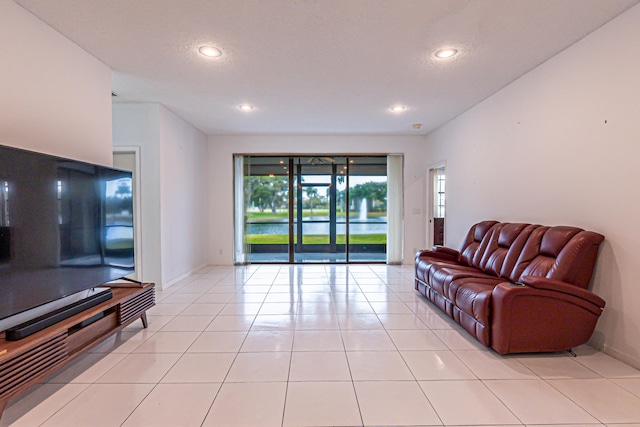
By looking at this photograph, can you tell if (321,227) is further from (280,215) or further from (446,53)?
(446,53)

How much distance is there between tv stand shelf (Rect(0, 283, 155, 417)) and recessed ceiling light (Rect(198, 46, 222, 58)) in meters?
2.47

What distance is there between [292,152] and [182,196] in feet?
7.91

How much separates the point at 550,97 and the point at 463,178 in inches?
76.1

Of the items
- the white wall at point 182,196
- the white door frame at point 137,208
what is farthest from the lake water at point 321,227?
the white door frame at point 137,208

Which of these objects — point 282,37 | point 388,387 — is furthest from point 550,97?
point 388,387

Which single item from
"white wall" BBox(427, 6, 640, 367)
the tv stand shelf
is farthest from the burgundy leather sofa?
the tv stand shelf

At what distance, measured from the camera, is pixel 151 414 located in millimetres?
1866

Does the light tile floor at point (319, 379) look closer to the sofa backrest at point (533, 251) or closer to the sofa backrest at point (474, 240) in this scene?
the sofa backrest at point (533, 251)

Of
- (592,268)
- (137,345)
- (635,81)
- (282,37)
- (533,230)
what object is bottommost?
(137,345)

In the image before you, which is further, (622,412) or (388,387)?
(388,387)

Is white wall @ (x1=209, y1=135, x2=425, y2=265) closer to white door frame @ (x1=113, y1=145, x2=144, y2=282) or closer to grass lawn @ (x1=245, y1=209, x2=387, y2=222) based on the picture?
grass lawn @ (x1=245, y1=209, x2=387, y2=222)

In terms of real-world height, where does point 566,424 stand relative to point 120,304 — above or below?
below

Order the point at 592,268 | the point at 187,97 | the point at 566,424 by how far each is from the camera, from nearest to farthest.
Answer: the point at 566,424 → the point at 592,268 → the point at 187,97

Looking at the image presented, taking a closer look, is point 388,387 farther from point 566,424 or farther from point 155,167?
point 155,167
